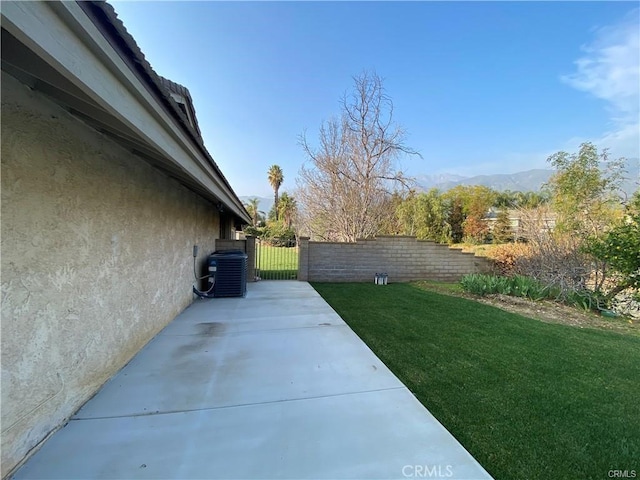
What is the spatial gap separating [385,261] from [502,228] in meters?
17.3

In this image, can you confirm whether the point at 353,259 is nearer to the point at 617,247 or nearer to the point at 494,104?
the point at 617,247

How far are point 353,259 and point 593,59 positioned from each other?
10.3 meters

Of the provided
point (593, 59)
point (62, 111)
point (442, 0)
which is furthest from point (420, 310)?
point (593, 59)

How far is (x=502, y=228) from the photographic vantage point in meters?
22.8

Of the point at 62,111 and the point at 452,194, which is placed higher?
the point at 452,194

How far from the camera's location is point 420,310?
650cm

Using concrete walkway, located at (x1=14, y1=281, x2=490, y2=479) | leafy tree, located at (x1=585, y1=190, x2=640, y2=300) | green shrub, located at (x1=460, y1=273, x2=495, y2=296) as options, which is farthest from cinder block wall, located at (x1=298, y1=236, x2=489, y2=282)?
concrete walkway, located at (x1=14, y1=281, x2=490, y2=479)

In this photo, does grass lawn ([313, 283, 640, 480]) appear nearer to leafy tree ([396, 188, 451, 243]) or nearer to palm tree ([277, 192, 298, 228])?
palm tree ([277, 192, 298, 228])

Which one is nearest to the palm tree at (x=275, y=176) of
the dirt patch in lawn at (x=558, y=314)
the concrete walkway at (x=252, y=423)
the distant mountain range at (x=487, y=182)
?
the distant mountain range at (x=487, y=182)

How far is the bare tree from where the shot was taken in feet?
46.0

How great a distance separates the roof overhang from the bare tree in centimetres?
1185

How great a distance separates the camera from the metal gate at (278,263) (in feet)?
33.9

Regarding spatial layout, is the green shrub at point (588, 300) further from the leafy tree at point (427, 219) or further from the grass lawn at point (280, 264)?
the leafy tree at point (427, 219)

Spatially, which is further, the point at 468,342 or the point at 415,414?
the point at 468,342
